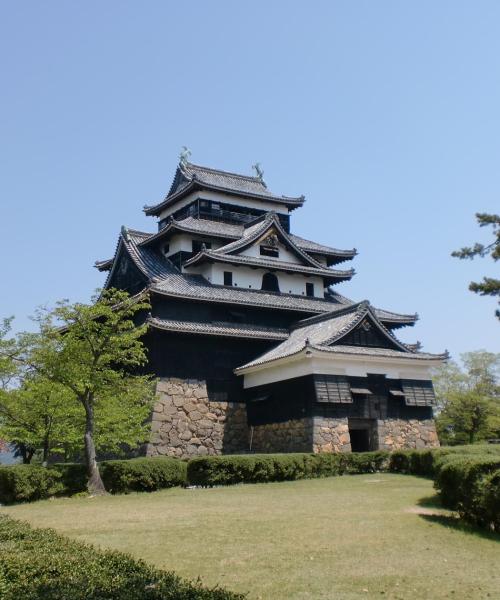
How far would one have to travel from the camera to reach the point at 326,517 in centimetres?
1402

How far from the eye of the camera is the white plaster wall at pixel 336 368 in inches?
1086

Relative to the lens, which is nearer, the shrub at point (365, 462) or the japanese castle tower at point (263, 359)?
the shrub at point (365, 462)

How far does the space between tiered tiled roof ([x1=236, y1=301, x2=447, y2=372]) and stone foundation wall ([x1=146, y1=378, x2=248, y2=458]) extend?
7.41 ft

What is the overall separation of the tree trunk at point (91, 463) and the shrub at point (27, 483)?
3.15 ft

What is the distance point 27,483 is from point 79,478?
6.16 ft

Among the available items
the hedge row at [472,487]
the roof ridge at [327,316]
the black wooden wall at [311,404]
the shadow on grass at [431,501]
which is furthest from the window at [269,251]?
the hedge row at [472,487]

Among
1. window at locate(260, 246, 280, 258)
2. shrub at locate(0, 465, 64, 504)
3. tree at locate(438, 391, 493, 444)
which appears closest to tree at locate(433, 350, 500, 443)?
tree at locate(438, 391, 493, 444)

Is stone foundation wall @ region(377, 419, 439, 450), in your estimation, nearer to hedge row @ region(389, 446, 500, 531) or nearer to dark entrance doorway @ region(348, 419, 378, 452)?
dark entrance doorway @ region(348, 419, 378, 452)

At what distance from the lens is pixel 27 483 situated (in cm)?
1955

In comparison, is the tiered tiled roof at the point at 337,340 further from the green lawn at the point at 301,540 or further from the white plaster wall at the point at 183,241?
the green lawn at the point at 301,540

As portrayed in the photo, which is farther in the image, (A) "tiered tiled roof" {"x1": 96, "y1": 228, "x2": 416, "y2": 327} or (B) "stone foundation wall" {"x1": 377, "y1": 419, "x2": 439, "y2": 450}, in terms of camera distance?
(A) "tiered tiled roof" {"x1": 96, "y1": 228, "x2": 416, "y2": 327}

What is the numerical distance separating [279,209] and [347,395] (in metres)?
19.4

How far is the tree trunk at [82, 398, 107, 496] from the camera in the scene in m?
20.5

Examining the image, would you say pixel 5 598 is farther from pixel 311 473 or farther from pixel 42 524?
pixel 311 473
